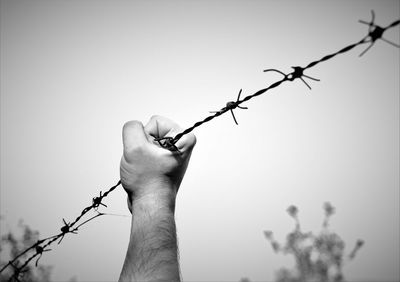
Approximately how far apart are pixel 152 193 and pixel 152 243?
26cm

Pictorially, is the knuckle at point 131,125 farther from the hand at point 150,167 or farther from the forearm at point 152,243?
the forearm at point 152,243

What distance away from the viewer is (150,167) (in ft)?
4.16

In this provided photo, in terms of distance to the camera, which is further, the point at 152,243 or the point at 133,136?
the point at 133,136

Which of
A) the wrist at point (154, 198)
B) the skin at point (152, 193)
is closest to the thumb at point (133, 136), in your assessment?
the skin at point (152, 193)

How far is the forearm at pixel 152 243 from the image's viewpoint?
3.17ft

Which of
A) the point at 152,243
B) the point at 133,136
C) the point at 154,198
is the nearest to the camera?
the point at 152,243

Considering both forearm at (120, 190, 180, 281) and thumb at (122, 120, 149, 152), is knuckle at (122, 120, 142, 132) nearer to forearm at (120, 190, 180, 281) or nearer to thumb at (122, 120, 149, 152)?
thumb at (122, 120, 149, 152)

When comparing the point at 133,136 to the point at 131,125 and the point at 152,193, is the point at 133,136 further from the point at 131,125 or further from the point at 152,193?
the point at 152,193

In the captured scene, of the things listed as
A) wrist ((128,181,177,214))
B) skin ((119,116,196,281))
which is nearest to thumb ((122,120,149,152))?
skin ((119,116,196,281))

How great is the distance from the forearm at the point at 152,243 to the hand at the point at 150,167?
0.07 ft

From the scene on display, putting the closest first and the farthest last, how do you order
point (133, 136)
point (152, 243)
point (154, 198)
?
point (152, 243), point (154, 198), point (133, 136)

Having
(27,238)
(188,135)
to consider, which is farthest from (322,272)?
(27,238)

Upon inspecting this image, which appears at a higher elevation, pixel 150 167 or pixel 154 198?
pixel 150 167

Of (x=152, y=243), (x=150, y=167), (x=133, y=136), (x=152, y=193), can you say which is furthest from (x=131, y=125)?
(x=152, y=243)
